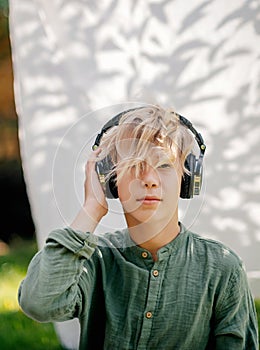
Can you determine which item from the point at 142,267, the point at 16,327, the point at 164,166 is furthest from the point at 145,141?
the point at 16,327

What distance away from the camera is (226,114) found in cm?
267

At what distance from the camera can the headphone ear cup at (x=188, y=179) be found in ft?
6.06

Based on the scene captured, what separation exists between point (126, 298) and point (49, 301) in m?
0.20

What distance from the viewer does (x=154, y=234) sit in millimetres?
1867

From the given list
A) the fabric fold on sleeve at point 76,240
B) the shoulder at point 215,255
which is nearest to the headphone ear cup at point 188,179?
the shoulder at point 215,255

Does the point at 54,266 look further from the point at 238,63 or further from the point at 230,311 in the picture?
the point at 238,63

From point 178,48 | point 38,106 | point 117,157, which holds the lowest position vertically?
point 117,157

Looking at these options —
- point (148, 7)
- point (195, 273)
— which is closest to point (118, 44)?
point (148, 7)

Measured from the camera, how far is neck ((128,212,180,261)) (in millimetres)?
1854

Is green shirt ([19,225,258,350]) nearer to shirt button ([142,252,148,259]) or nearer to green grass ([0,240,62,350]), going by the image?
shirt button ([142,252,148,259])

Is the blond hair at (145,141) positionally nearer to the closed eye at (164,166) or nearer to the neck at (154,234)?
the closed eye at (164,166)

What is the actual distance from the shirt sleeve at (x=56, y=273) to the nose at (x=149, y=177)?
157 millimetres

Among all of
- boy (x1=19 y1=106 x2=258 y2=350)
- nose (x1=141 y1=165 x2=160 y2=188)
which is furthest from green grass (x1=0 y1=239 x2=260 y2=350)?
nose (x1=141 y1=165 x2=160 y2=188)

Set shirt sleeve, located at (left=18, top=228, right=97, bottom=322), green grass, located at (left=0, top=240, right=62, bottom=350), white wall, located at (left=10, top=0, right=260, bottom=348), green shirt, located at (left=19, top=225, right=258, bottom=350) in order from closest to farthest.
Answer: shirt sleeve, located at (left=18, top=228, right=97, bottom=322), green shirt, located at (left=19, top=225, right=258, bottom=350), white wall, located at (left=10, top=0, right=260, bottom=348), green grass, located at (left=0, top=240, right=62, bottom=350)
